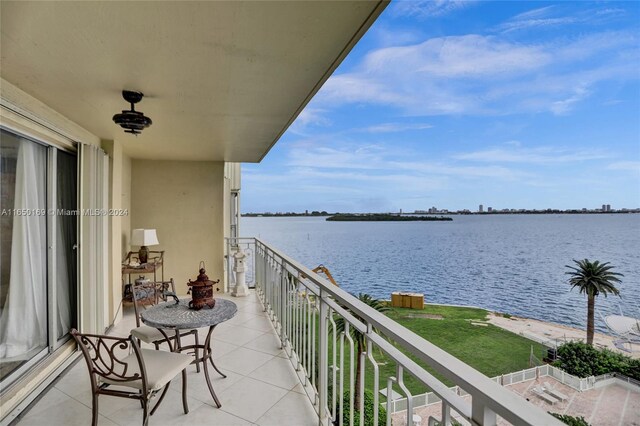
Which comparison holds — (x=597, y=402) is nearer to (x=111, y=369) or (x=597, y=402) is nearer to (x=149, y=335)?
(x=149, y=335)

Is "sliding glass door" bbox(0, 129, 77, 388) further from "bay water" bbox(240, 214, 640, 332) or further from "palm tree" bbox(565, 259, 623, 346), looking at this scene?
"palm tree" bbox(565, 259, 623, 346)

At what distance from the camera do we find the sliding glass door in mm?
2193

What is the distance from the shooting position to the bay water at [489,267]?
20.6 metres

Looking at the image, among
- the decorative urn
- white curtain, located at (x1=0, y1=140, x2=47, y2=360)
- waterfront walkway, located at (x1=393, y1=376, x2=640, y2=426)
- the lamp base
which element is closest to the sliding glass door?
white curtain, located at (x1=0, y1=140, x2=47, y2=360)

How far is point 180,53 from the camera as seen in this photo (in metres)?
1.69

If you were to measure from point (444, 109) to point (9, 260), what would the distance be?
3513cm

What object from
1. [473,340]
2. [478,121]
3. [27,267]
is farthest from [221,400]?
[478,121]

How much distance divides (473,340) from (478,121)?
26.2 metres

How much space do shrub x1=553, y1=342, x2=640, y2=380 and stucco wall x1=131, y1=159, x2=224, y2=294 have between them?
14.8m

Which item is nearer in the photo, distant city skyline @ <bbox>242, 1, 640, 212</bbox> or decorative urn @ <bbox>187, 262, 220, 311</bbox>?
decorative urn @ <bbox>187, 262, 220, 311</bbox>

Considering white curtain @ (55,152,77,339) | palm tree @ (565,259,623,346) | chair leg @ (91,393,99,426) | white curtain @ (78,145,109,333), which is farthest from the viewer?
palm tree @ (565,259,623,346)

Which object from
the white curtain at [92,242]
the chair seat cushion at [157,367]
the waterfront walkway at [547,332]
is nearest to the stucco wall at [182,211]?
the white curtain at [92,242]

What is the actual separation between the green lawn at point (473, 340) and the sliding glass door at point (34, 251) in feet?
31.7

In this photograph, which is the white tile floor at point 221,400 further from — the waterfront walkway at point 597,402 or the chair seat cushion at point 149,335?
the waterfront walkway at point 597,402
